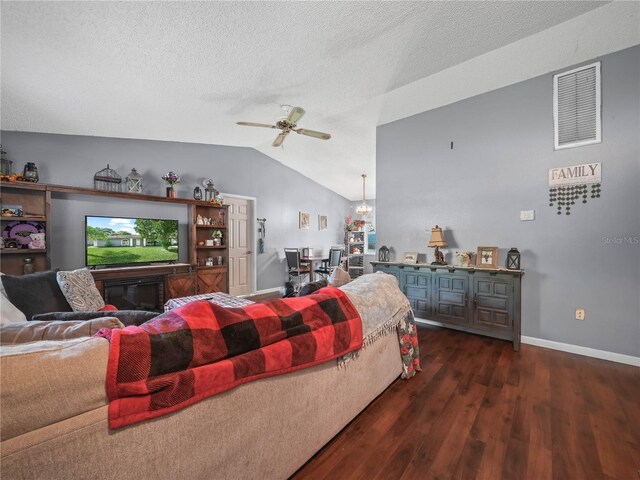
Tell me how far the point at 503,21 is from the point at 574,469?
3235mm

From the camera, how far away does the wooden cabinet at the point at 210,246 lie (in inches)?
188

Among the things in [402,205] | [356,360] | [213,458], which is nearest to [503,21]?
[402,205]

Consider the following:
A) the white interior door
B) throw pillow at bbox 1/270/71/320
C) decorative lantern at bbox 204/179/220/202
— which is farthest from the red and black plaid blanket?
the white interior door

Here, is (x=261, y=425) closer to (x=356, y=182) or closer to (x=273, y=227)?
(x=273, y=227)

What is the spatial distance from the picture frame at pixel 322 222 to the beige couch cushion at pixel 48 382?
7012 mm

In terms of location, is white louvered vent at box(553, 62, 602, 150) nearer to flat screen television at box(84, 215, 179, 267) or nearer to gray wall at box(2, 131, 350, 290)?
gray wall at box(2, 131, 350, 290)

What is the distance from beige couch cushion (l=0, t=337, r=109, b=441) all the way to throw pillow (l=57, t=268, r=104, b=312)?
84.6 inches

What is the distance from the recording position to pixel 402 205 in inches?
171

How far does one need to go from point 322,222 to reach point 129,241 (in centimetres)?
481

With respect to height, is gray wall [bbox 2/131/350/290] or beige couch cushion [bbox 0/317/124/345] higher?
gray wall [bbox 2/131/350/290]

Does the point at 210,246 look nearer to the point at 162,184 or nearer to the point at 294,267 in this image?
the point at 162,184

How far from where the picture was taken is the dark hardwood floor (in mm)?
1451

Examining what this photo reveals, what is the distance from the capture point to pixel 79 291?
2539 mm

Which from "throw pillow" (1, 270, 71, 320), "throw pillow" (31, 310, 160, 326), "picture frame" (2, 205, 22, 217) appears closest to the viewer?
"throw pillow" (31, 310, 160, 326)
